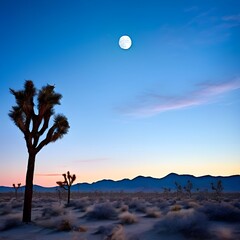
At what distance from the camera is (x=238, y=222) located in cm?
1222

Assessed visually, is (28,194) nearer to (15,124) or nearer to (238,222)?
(15,124)

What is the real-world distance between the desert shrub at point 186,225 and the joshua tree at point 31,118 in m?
6.58

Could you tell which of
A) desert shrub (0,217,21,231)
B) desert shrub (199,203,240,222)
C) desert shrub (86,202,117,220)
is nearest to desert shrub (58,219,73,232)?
desert shrub (0,217,21,231)

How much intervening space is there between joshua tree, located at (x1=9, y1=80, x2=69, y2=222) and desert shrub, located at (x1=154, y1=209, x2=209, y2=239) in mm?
6582

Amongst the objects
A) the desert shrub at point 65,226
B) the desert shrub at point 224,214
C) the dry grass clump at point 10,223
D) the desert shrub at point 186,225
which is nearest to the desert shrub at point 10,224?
the dry grass clump at point 10,223

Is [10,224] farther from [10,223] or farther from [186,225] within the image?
[186,225]

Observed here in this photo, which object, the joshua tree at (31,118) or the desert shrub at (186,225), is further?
the joshua tree at (31,118)

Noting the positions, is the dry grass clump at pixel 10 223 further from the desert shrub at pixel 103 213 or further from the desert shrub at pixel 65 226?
the desert shrub at pixel 103 213

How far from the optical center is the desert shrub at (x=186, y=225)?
358 inches

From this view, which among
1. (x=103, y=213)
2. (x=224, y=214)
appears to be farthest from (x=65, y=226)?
(x=224, y=214)

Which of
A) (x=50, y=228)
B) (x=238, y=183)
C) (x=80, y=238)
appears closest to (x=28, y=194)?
(x=50, y=228)

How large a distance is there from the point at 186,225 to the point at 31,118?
28.3 ft

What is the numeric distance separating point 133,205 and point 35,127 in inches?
446

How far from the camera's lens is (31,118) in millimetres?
14367
